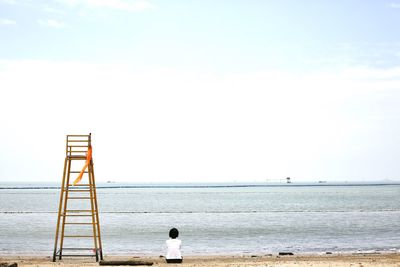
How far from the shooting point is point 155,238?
114ft

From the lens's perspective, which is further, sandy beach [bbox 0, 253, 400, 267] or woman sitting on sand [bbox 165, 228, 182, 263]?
sandy beach [bbox 0, 253, 400, 267]

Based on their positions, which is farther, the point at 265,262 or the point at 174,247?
the point at 265,262

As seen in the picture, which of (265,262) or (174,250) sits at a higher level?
(174,250)

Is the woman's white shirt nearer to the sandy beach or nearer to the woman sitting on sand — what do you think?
the woman sitting on sand

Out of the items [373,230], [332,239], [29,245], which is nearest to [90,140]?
[29,245]

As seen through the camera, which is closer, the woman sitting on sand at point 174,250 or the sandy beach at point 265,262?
the woman sitting on sand at point 174,250

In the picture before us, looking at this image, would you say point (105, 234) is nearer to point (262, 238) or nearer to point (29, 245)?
point (29, 245)

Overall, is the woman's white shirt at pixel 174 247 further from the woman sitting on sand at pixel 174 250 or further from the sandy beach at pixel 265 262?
the sandy beach at pixel 265 262

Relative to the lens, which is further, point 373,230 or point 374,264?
point 373,230

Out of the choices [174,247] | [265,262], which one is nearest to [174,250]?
[174,247]

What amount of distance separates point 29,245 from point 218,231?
13.7 metres

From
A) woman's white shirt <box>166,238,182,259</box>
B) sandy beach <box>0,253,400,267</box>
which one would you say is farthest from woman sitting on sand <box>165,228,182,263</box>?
sandy beach <box>0,253,400,267</box>

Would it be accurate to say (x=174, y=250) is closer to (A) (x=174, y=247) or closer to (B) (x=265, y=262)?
(A) (x=174, y=247)

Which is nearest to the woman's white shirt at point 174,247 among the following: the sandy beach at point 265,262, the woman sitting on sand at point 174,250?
the woman sitting on sand at point 174,250
